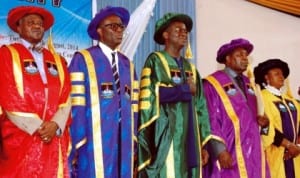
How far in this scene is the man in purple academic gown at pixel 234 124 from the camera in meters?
4.48

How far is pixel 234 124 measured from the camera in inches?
179

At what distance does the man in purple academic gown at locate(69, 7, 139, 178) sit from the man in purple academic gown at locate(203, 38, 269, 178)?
2.43 feet

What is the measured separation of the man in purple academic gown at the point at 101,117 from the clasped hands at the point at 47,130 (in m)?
0.26

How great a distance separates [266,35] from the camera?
256 inches

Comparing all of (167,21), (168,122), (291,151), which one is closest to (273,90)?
(291,151)

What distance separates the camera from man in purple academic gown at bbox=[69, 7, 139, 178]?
388cm

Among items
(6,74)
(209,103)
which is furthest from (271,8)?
(6,74)

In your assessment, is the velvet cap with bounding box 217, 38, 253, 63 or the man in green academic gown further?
the velvet cap with bounding box 217, 38, 253, 63

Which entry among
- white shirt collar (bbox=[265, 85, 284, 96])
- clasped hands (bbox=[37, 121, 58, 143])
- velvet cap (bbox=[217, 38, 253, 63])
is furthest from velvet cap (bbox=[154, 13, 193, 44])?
clasped hands (bbox=[37, 121, 58, 143])

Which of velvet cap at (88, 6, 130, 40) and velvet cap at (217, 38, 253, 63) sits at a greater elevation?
velvet cap at (88, 6, 130, 40)

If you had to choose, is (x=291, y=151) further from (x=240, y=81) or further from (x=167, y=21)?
(x=167, y=21)

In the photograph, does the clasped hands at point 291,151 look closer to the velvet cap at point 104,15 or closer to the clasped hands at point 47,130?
the velvet cap at point 104,15

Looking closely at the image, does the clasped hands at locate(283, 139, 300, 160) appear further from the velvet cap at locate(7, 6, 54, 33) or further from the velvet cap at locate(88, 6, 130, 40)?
the velvet cap at locate(7, 6, 54, 33)

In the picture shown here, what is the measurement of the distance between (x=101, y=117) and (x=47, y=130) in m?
0.42
